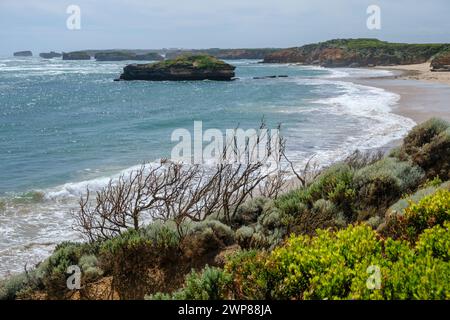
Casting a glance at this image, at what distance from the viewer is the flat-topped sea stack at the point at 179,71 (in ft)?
256

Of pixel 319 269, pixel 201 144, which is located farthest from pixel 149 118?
pixel 319 269

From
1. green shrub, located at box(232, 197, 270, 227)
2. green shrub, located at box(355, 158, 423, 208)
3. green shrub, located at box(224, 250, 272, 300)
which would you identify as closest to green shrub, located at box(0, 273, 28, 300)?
green shrub, located at box(232, 197, 270, 227)

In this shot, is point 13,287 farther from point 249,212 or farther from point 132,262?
point 249,212

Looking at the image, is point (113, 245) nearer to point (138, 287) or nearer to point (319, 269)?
point (138, 287)

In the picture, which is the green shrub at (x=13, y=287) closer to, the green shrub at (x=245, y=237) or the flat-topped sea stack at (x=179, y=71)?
the green shrub at (x=245, y=237)

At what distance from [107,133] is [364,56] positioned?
357 feet

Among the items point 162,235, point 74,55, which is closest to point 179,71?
point 162,235

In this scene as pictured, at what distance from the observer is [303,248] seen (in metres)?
4.70

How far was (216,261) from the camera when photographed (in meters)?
7.09

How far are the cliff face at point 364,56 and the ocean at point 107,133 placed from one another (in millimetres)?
74171

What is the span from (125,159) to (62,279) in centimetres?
1413

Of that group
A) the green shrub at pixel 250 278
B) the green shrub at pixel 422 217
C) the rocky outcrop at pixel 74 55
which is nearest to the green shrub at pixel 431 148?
the green shrub at pixel 422 217

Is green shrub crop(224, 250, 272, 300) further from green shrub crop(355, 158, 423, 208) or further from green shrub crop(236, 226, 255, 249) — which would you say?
green shrub crop(355, 158, 423, 208)

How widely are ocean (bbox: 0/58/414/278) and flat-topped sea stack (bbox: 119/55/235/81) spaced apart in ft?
80.5
